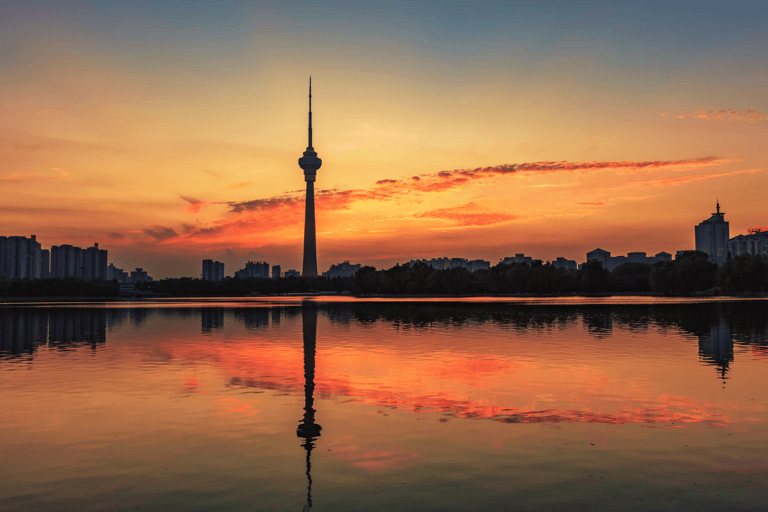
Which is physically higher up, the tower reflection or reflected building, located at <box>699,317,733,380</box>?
reflected building, located at <box>699,317,733,380</box>

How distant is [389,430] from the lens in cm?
2166

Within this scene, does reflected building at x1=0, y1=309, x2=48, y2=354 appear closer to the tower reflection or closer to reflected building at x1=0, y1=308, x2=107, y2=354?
reflected building at x1=0, y1=308, x2=107, y2=354

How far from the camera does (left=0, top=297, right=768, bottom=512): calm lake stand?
15281mm

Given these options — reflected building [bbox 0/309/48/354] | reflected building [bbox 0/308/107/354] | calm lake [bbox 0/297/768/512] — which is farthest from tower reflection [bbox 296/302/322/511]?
reflected building [bbox 0/309/48/354]

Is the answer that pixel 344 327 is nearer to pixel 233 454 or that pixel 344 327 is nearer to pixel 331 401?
pixel 331 401

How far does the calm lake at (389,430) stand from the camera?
15.3 metres

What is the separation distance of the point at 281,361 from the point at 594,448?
25635mm

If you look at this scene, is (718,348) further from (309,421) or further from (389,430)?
(309,421)

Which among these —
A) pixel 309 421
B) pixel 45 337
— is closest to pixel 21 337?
pixel 45 337

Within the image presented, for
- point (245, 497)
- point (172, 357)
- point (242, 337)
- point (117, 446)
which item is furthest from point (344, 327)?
point (245, 497)

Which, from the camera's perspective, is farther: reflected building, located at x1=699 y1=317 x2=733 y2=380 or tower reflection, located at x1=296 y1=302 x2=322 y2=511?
reflected building, located at x1=699 y1=317 x2=733 y2=380

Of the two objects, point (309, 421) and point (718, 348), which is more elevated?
point (718, 348)

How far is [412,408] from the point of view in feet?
83.3

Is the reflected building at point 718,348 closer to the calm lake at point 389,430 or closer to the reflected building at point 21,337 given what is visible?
the calm lake at point 389,430
